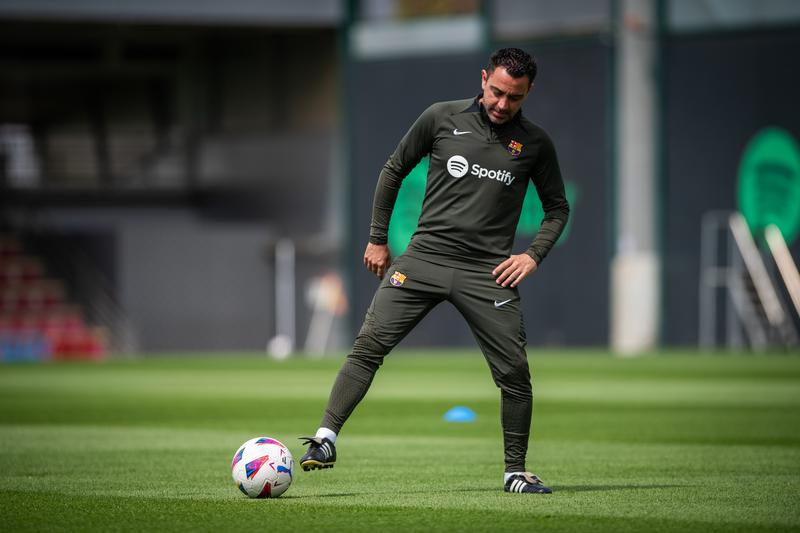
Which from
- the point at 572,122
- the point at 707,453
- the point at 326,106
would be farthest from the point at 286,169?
the point at 707,453

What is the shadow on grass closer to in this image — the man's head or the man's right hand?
the man's right hand

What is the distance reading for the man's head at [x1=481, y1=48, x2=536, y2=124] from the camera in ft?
21.5

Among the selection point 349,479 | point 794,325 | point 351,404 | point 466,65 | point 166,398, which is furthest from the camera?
point 466,65

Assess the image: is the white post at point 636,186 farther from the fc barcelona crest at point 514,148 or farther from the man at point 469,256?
the fc barcelona crest at point 514,148

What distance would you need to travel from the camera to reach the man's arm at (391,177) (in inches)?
269

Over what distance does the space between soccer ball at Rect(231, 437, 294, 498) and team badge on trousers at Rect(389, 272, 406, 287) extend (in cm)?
99

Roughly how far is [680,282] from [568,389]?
35.2 feet

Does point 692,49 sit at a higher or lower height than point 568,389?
higher

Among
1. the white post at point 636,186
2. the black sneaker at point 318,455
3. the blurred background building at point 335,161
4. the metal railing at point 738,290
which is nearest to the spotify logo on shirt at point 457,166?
the black sneaker at point 318,455

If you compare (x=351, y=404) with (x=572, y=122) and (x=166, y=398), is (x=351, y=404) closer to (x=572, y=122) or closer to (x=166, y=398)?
(x=166, y=398)

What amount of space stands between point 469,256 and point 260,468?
57.5 inches

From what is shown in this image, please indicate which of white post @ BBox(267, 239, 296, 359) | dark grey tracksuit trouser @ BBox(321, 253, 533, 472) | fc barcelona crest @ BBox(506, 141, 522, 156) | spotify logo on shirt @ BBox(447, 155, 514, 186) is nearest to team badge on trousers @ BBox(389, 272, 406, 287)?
dark grey tracksuit trouser @ BBox(321, 253, 533, 472)

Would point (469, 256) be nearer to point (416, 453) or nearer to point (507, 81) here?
point (507, 81)

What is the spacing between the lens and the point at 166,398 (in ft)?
49.9
